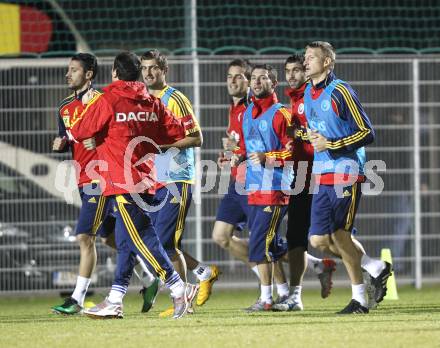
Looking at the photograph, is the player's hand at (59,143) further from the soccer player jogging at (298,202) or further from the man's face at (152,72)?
the soccer player jogging at (298,202)

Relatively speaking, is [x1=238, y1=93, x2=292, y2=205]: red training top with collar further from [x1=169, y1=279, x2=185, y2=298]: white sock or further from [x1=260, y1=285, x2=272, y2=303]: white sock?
[x1=169, y1=279, x2=185, y2=298]: white sock

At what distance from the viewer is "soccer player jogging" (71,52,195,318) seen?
948 cm

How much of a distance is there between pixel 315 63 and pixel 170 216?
1.87m

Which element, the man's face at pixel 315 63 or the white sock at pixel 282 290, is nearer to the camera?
the man's face at pixel 315 63

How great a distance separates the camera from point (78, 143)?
11.0 meters

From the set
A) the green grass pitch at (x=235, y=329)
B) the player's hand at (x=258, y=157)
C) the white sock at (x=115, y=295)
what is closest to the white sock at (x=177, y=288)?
the green grass pitch at (x=235, y=329)

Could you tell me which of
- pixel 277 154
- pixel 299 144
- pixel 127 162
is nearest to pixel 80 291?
pixel 127 162

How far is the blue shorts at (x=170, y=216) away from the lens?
35.3 ft

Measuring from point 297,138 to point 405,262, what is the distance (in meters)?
4.94

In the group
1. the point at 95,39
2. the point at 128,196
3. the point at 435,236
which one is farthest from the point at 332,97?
the point at 95,39

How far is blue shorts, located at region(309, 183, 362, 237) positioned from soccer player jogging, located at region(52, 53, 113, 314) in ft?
6.71

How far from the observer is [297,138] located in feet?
36.4

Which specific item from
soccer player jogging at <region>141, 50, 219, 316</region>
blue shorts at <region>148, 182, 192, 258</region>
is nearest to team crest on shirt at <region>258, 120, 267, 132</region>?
soccer player jogging at <region>141, 50, 219, 316</region>

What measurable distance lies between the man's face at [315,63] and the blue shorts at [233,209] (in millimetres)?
1697
